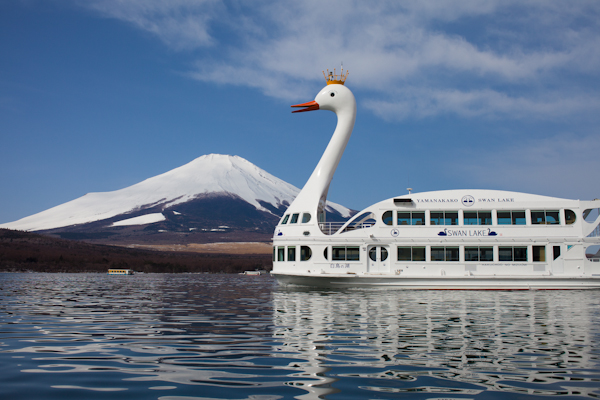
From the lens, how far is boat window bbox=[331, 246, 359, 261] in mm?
26984

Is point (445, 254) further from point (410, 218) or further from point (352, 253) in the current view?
point (352, 253)

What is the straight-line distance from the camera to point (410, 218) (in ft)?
89.2

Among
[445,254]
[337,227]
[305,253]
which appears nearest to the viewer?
[445,254]

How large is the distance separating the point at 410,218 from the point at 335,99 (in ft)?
27.7

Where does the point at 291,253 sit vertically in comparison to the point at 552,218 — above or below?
below

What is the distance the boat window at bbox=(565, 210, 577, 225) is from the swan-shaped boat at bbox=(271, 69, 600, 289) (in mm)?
49

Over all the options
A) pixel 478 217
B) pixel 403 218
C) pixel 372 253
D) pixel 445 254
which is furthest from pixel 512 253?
pixel 372 253

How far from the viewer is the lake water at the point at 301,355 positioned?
639 centimetres

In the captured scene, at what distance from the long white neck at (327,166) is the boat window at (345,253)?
2.12 meters

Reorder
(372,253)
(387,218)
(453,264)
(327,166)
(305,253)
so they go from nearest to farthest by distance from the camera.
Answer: (453,264)
(372,253)
(387,218)
(305,253)
(327,166)

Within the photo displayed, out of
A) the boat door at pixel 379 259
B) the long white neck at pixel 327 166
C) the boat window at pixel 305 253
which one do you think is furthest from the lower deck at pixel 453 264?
the long white neck at pixel 327 166

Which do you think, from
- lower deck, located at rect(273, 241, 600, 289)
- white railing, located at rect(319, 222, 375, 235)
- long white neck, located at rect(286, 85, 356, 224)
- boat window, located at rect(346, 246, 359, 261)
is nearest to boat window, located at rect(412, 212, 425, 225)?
lower deck, located at rect(273, 241, 600, 289)

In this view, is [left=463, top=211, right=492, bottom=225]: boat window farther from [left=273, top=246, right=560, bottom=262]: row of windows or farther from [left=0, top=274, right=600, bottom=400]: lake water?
[left=0, top=274, right=600, bottom=400]: lake water

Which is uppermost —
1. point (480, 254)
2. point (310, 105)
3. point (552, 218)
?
point (310, 105)
